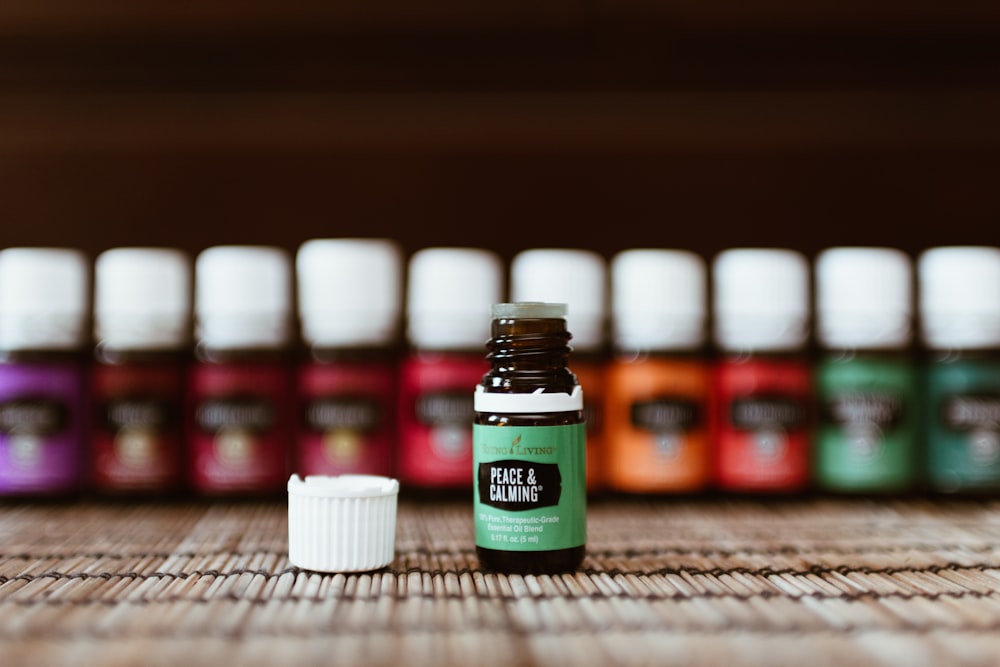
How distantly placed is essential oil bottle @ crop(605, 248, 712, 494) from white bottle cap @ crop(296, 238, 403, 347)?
0.83 feet

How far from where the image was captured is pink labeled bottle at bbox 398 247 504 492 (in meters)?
0.85

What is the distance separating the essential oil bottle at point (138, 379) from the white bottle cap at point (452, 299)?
26cm

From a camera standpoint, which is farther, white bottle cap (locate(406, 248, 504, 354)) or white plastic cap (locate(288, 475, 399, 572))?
white bottle cap (locate(406, 248, 504, 354))

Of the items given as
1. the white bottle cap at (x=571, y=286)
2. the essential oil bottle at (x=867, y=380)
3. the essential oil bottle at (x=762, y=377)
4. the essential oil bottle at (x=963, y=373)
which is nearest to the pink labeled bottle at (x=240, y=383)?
the white bottle cap at (x=571, y=286)

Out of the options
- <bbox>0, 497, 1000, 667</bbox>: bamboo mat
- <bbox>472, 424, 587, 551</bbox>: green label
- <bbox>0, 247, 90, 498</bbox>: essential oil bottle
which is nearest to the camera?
<bbox>0, 497, 1000, 667</bbox>: bamboo mat

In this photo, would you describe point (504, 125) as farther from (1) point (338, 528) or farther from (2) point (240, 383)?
(1) point (338, 528)

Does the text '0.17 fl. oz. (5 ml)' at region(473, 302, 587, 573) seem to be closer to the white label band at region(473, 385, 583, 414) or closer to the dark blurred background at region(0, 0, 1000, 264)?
the white label band at region(473, 385, 583, 414)

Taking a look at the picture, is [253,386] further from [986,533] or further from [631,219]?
[986,533]

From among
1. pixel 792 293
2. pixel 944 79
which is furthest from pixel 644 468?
pixel 944 79

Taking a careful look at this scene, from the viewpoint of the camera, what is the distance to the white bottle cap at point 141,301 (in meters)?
0.86

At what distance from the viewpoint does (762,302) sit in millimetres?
878

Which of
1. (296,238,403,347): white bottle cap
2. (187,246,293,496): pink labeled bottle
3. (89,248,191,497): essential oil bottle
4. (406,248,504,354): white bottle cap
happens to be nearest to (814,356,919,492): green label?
(406,248,504,354): white bottle cap

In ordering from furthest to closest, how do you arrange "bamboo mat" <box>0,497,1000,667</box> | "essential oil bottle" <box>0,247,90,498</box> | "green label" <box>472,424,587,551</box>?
"essential oil bottle" <box>0,247,90,498</box>
"green label" <box>472,424,587,551</box>
"bamboo mat" <box>0,497,1000,667</box>

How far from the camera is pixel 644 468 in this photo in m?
0.85
